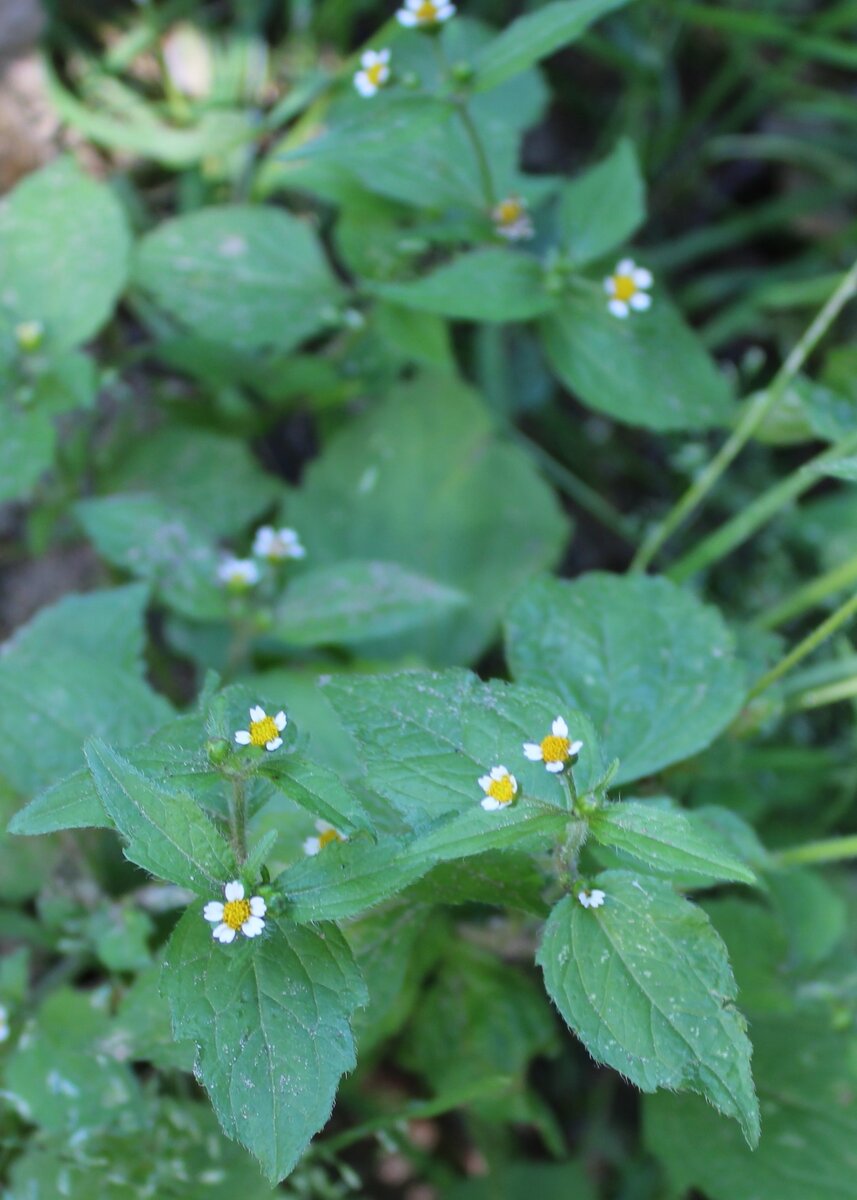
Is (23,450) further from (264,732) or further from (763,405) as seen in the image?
(763,405)

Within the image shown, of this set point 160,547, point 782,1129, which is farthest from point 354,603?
point 782,1129

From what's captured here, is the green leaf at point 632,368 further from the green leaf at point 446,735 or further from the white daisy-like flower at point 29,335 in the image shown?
the white daisy-like flower at point 29,335

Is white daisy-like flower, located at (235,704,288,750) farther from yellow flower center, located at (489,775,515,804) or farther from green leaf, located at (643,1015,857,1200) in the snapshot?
green leaf, located at (643,1015,857,1200)

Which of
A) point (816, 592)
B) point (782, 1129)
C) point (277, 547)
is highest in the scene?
point (277, 547)

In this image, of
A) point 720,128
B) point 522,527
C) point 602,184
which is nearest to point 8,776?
point 522,527

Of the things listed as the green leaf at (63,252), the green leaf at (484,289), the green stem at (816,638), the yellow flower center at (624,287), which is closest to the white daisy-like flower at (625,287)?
the yellow flower center at (624,287)

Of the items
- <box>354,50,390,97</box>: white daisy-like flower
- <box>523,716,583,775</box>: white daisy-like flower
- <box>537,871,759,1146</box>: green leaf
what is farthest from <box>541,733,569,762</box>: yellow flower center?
<box>354,50,390,97</box>: white daisy-like flower

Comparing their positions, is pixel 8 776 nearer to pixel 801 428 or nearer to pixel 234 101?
pixel 801 428
